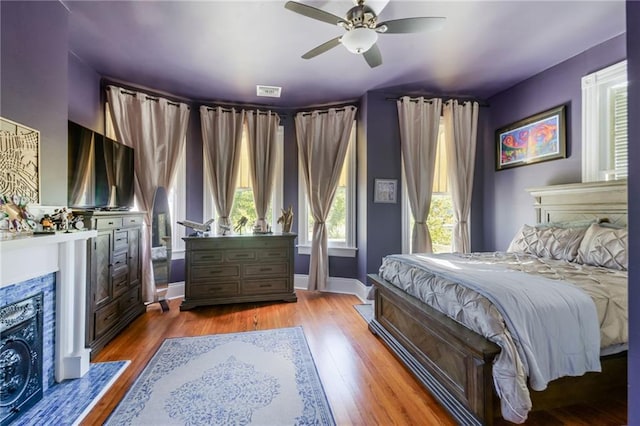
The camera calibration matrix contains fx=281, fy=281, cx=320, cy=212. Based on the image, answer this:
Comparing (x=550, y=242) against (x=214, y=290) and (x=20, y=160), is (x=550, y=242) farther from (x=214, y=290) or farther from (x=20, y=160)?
(x=20, y=160)

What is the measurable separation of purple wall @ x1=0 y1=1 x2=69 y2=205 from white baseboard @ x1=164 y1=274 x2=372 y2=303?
2165 mm

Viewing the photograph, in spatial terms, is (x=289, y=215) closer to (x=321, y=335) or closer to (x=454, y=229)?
(x=321, y=335)

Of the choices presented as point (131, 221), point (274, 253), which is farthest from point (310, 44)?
point (131, 221)

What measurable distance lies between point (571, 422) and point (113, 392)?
2905 millimetres

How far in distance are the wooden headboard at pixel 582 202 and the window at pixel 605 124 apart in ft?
0.74

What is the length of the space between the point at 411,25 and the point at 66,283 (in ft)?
10.3

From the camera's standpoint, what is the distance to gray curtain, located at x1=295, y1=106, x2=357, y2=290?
13.8ft

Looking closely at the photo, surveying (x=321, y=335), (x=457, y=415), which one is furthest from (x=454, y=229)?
(x=457, y=415)

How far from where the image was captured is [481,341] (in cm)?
154

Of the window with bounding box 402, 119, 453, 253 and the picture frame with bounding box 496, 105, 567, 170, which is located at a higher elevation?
the picture frame with bounding box 496, 105, 567, 170

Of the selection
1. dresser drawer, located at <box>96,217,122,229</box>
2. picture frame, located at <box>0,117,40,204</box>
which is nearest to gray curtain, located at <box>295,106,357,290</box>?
dresser drawer, located at <box>96,217,122,229</box>

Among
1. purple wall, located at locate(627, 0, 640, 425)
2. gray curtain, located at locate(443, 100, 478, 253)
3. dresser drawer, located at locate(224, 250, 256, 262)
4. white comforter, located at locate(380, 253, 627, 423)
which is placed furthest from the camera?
gray curtain, located at locate(443, 100, 478, 253)

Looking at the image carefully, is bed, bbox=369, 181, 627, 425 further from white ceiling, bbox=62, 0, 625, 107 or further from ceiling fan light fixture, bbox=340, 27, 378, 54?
ceiling fan light fixture, bbox=340, 27, 378, 54

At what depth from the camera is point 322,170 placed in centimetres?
420
